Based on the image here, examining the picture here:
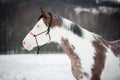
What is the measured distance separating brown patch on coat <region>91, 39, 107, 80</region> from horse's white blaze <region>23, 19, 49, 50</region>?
25cm

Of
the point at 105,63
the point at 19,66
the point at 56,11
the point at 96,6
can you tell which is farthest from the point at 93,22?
the point at 19,66

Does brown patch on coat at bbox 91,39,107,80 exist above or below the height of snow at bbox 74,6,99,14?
below

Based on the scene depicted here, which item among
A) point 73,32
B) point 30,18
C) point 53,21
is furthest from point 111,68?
point 30,18

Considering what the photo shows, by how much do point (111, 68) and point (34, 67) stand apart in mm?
446

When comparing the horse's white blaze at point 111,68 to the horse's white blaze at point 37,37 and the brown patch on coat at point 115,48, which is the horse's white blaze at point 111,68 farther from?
the horse's white blaze at point 37,37

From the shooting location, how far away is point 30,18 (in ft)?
4.01

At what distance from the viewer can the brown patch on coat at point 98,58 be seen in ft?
3.17

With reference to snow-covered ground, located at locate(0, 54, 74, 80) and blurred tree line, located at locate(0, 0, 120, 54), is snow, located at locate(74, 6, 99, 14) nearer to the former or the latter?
blurred tree line, located at locate(0, 0, 120, 54)

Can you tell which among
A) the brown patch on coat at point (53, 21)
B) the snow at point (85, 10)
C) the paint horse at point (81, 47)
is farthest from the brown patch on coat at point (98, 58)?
the snow at point (85, 10)

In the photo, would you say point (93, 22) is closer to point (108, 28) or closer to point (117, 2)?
point (108, 28)

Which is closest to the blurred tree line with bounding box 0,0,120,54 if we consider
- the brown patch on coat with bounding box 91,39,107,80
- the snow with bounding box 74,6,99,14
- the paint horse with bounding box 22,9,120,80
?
the snow with bounding box 74,6,99,14

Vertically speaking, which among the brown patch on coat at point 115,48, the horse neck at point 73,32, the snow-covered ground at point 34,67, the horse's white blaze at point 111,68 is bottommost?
the snow-covered ground at point 34,67

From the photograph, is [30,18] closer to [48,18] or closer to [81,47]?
[48,18]

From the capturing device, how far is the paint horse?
962 mm
